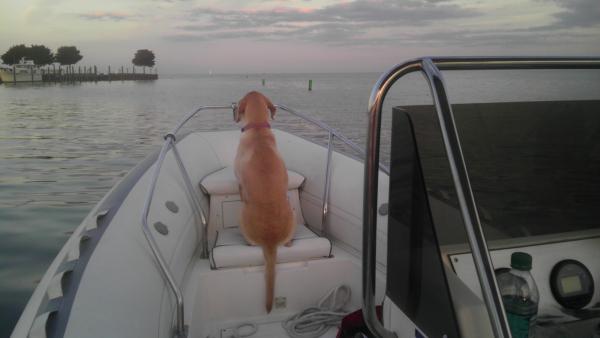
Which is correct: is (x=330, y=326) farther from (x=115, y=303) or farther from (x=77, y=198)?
(x=77, y=198)

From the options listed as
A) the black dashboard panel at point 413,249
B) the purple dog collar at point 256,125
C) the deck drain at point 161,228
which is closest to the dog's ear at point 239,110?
the purple dog collar at point 256,125

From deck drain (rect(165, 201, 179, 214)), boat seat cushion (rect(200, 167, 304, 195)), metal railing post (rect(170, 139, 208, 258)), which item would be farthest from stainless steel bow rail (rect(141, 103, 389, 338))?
deck drain (rect(165, 201, 179, 214))

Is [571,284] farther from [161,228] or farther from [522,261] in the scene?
[161,228]

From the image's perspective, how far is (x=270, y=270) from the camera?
244 cm

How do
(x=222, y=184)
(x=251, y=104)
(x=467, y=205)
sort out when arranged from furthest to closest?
(x=222, y=184) < (x=251, y=104) < (x=467, y=205)

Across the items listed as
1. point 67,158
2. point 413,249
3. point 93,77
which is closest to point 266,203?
point 413,249

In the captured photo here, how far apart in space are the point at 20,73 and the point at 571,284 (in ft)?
238

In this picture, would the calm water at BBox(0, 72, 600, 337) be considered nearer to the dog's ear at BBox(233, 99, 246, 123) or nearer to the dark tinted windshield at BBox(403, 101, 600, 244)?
the dark tinted windshield at BBox(403, 101, 600, 244)

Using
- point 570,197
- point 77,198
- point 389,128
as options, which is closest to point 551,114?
point 570,197

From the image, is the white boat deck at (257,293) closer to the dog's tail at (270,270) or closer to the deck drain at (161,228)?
the dog's tail at (270,270)

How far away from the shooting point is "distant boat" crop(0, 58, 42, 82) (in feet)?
186

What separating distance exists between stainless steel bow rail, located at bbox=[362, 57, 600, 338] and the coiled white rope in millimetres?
1173

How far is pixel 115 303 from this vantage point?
5.18 feet

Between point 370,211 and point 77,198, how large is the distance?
7.80 metres
